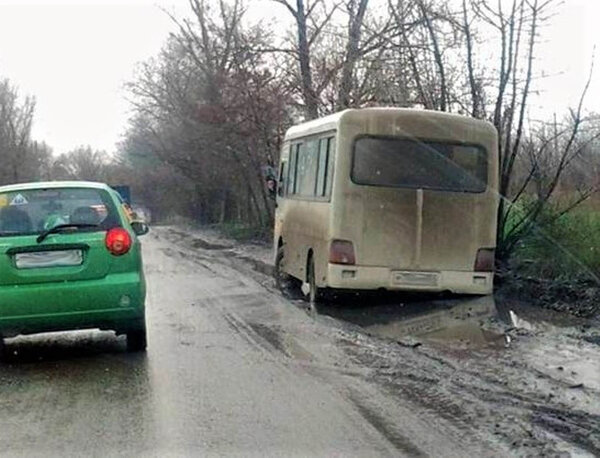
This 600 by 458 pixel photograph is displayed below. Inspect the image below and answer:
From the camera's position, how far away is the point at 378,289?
1316cm

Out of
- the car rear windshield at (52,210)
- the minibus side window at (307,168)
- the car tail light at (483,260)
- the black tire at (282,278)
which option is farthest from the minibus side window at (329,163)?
the car rear windshield at (52,210)

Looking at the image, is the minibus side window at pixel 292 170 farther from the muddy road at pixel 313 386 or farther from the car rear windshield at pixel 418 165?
the muddy road at pixel 313 386

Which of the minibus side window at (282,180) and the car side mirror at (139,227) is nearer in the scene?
the car side mirror at (139,227)

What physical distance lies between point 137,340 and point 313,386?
240 centimetres

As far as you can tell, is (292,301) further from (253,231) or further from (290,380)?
(253,231)

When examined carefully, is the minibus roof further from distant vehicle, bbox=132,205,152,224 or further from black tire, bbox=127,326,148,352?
black tire, bbox=127,326,148,352

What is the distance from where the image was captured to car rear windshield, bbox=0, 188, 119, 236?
908 cm

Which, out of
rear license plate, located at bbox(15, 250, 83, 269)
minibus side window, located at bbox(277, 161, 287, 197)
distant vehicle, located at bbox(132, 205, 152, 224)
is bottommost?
distant vehicle, located at bbox(132, 205, 152, 224)

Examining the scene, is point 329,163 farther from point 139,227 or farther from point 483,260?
point 139,227

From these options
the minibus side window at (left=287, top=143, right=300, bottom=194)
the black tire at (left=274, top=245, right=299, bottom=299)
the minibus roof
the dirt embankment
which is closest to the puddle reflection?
the dirt embankment

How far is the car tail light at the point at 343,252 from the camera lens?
12992mm

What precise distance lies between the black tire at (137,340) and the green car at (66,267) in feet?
0.58

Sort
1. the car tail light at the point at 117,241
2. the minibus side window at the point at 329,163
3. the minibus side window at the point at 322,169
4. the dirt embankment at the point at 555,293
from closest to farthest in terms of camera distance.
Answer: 1. the car tail light at the point at 117,241
2. the dirt embankment at the point at 555,293
3. the minibus side window at the point at 329,163
4. the minibus side window at the point at 322,169

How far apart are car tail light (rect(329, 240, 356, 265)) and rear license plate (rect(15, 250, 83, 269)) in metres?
4.77
